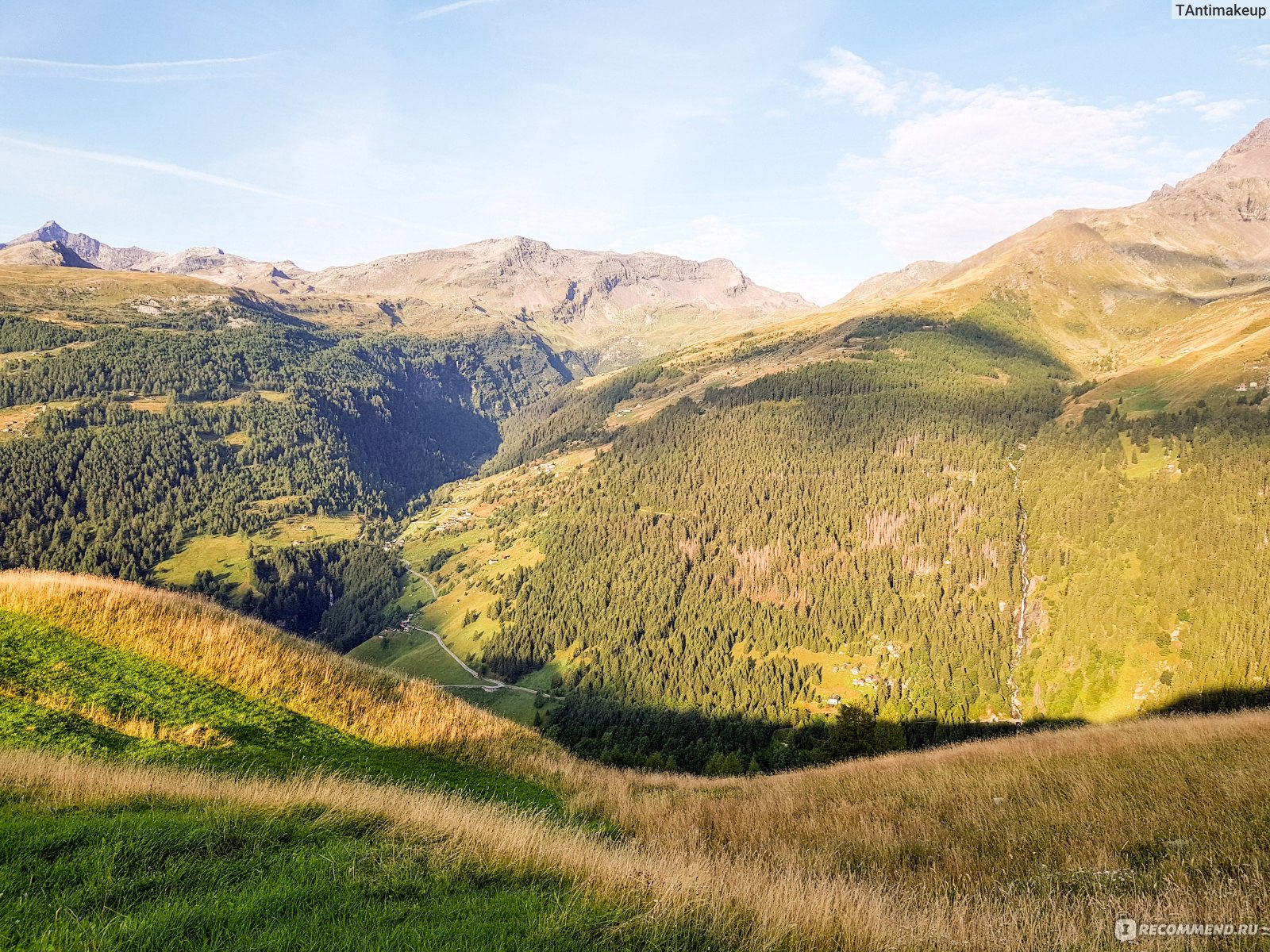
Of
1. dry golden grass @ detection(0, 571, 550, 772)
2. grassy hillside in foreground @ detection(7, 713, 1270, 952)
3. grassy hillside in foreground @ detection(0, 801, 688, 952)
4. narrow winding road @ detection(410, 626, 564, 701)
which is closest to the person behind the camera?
grassy hillside in foreground @ detection(0, 801, 688, 952)

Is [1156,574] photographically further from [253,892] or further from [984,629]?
[253,892]

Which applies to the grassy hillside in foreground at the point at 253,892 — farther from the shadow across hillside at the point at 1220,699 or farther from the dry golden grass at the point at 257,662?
the shadow across hillside at the point at 1220,699

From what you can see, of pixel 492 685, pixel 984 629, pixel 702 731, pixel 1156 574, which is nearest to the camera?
pixel 702 731

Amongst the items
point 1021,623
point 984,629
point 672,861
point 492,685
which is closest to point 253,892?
point 672,861

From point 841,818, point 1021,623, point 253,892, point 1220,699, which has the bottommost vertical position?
point 1021,623

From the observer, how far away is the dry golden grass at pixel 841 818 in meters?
7.90

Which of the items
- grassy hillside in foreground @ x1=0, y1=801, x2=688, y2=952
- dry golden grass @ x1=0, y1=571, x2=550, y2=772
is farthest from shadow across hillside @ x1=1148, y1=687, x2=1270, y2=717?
grassy hillside in foreground @ x1=0, y1=801, x2=688, y2=952

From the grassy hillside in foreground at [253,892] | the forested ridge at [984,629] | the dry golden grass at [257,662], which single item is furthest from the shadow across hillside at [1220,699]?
the grassy hillside in foreground at [253,892]

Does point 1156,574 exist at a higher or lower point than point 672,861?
lower

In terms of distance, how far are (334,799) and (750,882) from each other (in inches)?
297

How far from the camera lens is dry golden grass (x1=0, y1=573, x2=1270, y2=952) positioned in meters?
7.90

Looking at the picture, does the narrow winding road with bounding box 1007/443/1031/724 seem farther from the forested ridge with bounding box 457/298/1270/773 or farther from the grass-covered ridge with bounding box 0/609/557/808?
the grass-covered ridge with bounding box 0/609/557/808

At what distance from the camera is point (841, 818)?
14492mm

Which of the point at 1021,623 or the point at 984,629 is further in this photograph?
the point at 1021,623
